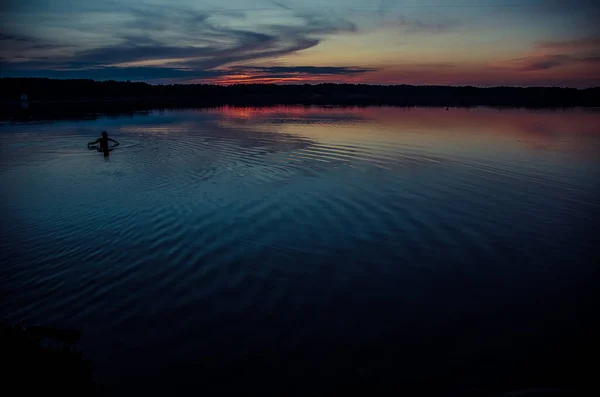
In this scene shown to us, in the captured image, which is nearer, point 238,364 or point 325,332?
point 238,364

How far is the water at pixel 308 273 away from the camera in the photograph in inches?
257

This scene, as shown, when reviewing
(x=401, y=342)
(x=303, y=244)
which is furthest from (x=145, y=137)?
(x=401, y=342)

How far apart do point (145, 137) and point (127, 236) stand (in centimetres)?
3017

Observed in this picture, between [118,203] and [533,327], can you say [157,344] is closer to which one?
[533,327]

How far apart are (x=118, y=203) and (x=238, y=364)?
11507 mm

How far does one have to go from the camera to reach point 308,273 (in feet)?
31.6

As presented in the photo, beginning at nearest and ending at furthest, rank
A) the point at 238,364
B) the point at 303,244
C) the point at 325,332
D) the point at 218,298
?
the point at 238,364, the point at 325,332, the point at 218,298, the point at 303,244

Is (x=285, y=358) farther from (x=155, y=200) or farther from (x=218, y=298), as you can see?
(x=155, y=200)

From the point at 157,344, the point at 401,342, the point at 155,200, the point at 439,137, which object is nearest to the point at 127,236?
the point at 155,200

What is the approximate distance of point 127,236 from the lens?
11711mm

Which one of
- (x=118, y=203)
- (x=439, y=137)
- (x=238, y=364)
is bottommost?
(x=238, y=364)

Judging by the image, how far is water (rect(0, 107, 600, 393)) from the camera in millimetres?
6520

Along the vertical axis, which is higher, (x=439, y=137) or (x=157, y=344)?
(x=439, y=137)

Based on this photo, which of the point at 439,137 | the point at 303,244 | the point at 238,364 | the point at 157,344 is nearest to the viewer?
the point at 238,364
